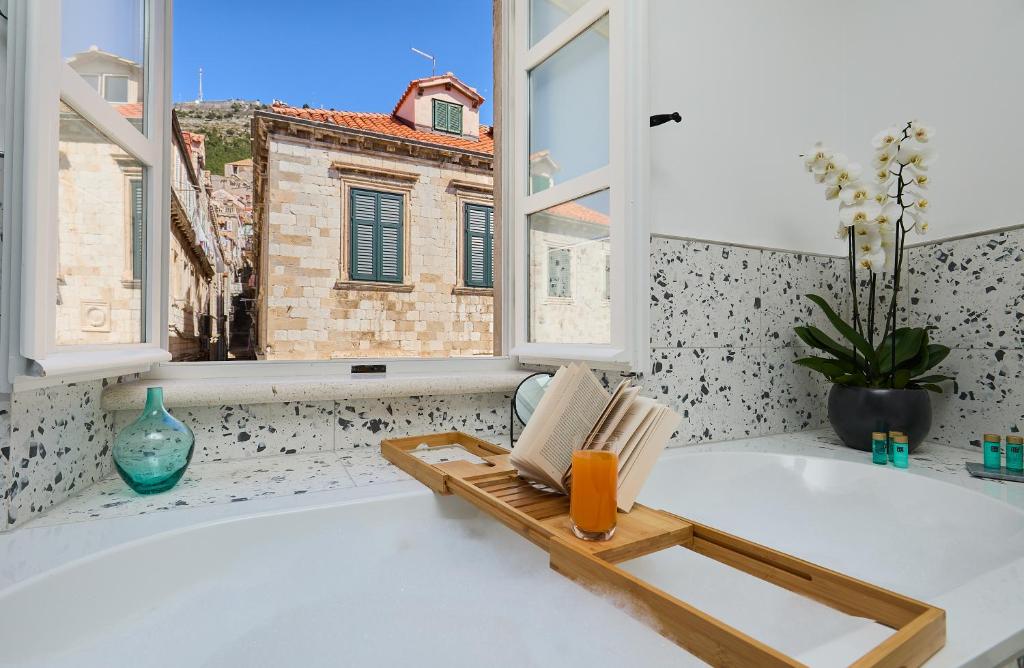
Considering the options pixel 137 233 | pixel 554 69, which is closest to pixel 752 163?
pixel 554 69

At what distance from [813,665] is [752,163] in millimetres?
1692

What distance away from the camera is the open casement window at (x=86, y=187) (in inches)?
30.9

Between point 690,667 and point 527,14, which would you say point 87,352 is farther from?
point 527,14

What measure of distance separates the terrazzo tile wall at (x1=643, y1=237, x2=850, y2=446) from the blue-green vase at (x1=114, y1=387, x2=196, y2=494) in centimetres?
123

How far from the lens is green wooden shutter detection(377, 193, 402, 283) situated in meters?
7.34

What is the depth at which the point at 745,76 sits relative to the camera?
6.00 ft

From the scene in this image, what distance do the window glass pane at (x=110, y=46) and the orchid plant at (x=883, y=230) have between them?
1873 mm

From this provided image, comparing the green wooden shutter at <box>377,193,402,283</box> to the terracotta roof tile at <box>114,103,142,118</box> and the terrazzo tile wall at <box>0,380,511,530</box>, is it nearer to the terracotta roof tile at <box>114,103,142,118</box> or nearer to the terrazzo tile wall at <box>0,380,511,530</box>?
the terrazzo tile wall at <box>0,380,511,530</box>

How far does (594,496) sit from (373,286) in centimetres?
686

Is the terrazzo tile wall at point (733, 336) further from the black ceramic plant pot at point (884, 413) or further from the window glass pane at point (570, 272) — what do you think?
the black ceramic plant pot at point (884, 413)

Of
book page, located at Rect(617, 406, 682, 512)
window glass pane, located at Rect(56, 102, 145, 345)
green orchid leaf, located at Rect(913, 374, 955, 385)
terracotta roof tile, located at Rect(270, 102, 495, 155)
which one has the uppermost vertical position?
terracotta roof tile, located at Rect(270, 102, 495, 155)

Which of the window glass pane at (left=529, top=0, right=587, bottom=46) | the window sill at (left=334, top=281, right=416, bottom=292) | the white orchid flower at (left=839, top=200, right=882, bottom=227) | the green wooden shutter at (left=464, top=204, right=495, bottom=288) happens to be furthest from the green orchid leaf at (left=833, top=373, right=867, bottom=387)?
the green wooden shutter at (left=464, top=204, right=495, bottom=288)

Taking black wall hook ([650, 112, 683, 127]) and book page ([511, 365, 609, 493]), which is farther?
black wall hook ([650, 112, 683, 127])

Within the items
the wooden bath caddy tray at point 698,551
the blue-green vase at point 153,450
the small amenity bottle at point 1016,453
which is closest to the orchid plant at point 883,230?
the small amenity bottle at point 1016,453
